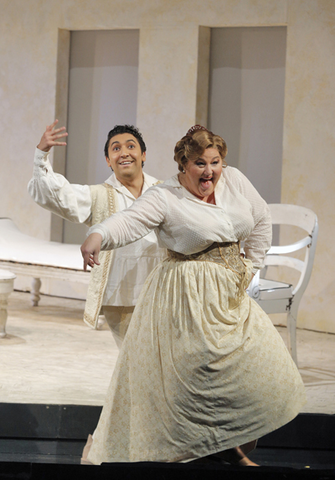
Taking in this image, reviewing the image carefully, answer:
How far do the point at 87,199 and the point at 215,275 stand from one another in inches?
32.5

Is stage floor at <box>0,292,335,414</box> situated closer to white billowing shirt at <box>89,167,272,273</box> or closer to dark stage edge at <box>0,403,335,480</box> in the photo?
dark stage edge at <box>0,403,335,480</box>

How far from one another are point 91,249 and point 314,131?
3402mm

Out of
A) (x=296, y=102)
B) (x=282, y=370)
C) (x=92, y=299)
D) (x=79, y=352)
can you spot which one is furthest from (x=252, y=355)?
(x=296, y=102)

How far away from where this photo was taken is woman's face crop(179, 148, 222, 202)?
2074mm

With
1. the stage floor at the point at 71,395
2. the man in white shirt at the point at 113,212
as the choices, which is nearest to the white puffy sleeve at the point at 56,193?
the man in white shirt at the point at 113,212

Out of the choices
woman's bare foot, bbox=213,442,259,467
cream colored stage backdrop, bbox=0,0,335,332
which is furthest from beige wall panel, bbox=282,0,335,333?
woman's bare foot, bbox=213,442,259,467

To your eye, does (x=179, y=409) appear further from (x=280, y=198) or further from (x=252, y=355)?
(x=280, y=198)

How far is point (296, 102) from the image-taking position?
16.1 ft

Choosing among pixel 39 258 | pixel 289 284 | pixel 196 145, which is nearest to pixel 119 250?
pixel 196 145

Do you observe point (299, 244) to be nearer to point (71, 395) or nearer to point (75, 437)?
point (71, 395)

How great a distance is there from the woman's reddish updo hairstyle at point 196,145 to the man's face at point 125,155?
2.16 feet

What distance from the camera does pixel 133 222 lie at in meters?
2.00

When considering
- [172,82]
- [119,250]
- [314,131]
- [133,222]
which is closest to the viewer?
[133,222]

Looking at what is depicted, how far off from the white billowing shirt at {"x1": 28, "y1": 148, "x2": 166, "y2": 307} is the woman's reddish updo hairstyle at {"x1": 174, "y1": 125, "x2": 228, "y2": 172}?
0.67 metres
